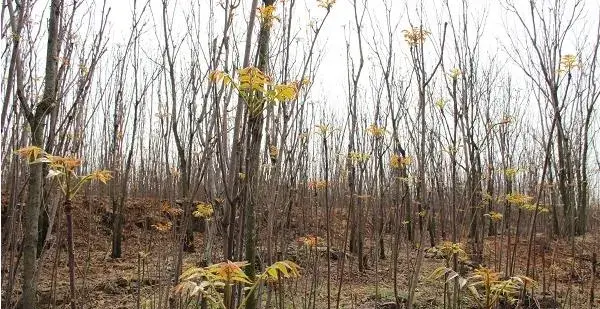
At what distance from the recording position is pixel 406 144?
9180mm

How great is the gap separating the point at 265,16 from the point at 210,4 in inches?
68.9

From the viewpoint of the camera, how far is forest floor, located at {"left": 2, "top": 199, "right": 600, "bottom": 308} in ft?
14.0

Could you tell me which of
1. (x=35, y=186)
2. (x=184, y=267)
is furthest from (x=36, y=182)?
(x=184, y=267)

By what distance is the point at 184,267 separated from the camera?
615cm

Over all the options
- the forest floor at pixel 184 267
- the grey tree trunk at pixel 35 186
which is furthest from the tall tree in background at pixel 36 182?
the forest floor at pixel 184 267

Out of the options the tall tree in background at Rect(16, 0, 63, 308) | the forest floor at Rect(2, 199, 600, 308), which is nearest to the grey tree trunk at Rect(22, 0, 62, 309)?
the tall tree in background at Rect(16, 0, 63, 308)

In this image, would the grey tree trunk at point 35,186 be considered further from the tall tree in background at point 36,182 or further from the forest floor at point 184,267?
the forest floor at point 184,267

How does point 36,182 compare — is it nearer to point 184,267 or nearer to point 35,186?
point 35,186

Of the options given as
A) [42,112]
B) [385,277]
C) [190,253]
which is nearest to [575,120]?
[385,277]

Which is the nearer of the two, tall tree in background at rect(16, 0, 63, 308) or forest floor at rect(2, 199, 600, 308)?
tall tree in background at rect(16, 0, 63, 308)

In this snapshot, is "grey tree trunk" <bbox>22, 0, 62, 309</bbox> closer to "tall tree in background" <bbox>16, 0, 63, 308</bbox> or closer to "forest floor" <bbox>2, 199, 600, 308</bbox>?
"tall tree in background" <bbox>16, 0, 63, 308</bbox>

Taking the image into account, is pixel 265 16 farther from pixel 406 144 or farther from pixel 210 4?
pixel 406 144

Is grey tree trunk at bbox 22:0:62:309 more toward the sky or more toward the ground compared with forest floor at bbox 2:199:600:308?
more toward the sky

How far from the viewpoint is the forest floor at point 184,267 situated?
4277 millimetres
